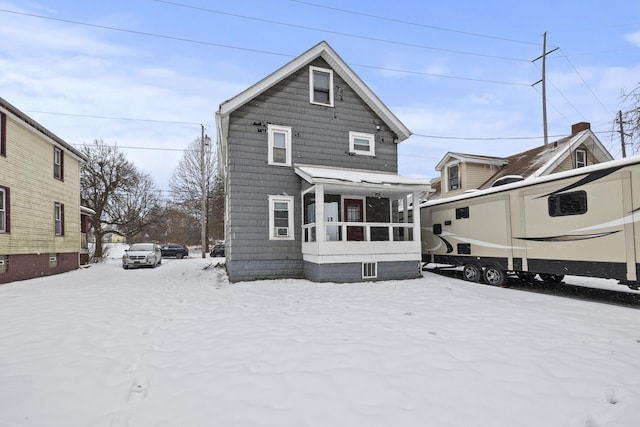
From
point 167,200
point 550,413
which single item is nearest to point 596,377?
point 550,413

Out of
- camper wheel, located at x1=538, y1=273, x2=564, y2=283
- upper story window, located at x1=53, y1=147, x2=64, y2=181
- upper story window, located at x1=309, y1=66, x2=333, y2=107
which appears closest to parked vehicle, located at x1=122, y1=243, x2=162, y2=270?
upper story window, located at x1=53, y1=147, x2=64, y2=181

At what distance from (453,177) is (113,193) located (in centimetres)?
2904

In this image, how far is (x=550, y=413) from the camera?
299 cm

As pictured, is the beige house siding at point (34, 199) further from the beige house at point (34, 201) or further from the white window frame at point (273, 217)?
the white window frame at point (273, 217)

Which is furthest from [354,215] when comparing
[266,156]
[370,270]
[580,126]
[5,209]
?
[580,126]

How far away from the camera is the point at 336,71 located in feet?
45.5

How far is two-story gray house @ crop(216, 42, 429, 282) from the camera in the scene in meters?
11.8

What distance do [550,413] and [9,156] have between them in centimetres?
1784

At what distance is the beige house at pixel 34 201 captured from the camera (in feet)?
41.5

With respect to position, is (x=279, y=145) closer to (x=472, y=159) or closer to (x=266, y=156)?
(x=266, y=156)

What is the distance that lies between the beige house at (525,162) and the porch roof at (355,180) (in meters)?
7.23

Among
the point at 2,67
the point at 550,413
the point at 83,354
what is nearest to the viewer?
the point at 550,413

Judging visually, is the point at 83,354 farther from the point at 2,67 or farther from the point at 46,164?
the point at 2,67

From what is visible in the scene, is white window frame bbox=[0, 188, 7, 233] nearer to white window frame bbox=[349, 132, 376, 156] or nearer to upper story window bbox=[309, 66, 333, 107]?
upper story window bbox=[309, 66, 333, 107]
